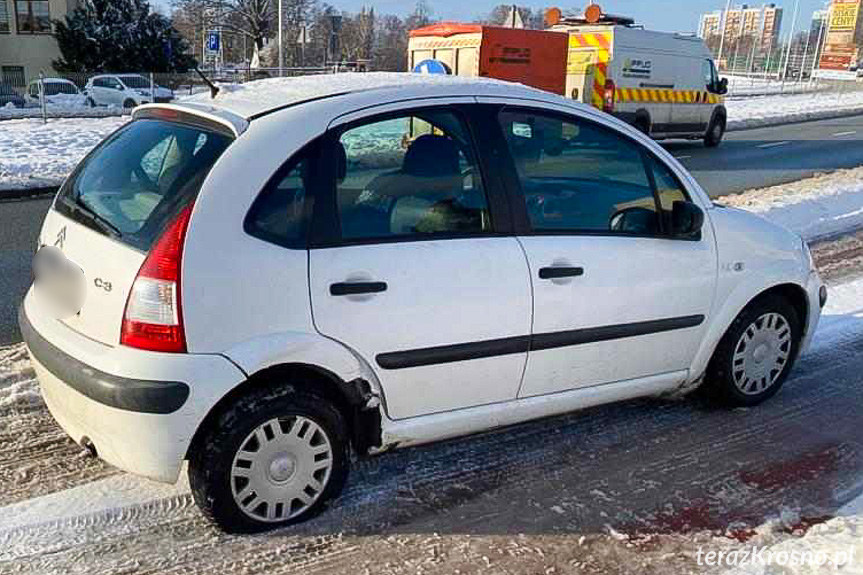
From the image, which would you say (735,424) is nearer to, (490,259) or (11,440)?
(490,259)

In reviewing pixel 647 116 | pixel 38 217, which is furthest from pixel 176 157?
pixel 647 116

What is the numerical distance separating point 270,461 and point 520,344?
1150 millimetres

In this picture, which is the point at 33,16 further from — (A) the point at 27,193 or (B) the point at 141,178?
→ (B) the point at 141,178

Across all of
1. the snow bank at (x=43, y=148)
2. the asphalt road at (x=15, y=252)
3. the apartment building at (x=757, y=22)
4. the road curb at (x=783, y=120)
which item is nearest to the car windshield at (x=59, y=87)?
the snow bank at (x=43, y=148)

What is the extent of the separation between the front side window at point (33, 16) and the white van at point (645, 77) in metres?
29.7

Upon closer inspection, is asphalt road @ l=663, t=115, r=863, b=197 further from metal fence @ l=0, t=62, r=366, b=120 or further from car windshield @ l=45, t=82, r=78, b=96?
car windshield @ l=45, t=82, r=78, b=96

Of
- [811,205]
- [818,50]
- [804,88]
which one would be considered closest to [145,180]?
[811,205]

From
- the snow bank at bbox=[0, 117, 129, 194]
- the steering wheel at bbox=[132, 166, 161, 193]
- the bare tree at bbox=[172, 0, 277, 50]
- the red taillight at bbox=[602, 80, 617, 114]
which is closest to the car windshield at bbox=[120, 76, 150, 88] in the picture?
the snow bank at bbox=[0, 117, 129, 194]

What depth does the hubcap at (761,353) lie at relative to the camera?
4160 mm

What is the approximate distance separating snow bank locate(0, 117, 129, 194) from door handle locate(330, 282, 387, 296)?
812 cm

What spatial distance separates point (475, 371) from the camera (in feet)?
10.6

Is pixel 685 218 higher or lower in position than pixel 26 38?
lower

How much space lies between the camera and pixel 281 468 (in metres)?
2.93

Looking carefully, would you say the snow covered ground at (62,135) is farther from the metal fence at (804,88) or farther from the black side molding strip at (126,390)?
the metal fence at (804,88)
